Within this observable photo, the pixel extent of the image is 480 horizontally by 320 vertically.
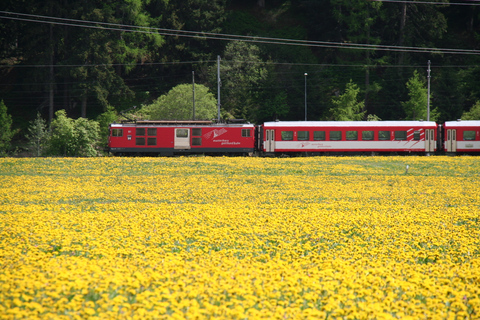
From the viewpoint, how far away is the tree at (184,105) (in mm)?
60406

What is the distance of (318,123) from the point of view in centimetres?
4625

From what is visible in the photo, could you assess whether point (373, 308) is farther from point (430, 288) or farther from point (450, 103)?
point (450, 103)

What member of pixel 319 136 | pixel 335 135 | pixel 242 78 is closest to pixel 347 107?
pixel 242 78

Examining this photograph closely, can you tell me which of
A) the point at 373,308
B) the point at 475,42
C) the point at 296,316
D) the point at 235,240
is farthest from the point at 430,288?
the point at 475,42

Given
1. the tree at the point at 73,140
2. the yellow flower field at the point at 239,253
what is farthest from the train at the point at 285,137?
the yellow flower field at the point at 239,253

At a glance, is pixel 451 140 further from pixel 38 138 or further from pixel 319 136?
pixel 38 138

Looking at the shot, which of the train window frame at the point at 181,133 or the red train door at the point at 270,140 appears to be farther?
the red train door at the point at 270,140

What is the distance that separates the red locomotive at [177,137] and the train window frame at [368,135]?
10.5 m

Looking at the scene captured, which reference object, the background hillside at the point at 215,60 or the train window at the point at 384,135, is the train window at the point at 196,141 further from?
the background hillside at the point at 215,60

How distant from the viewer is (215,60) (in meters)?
80.7

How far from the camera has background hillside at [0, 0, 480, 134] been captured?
72.2m

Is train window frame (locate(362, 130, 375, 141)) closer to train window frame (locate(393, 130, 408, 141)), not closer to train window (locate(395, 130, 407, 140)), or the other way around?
train window frame (locate(393, 130, 408, 141))

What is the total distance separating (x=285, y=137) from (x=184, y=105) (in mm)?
18507

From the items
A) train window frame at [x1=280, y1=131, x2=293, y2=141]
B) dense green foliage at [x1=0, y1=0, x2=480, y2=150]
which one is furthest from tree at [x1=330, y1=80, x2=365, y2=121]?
train window frame at [x1=280, y1=131, x2=293, y2=141]
